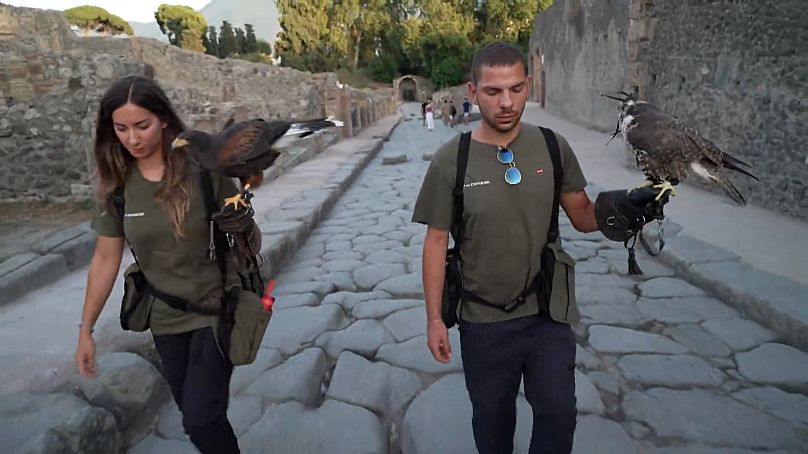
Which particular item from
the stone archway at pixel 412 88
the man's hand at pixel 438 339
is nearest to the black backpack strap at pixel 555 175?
the man's hand at pixel 438 339

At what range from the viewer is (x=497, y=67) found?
1.52 meters

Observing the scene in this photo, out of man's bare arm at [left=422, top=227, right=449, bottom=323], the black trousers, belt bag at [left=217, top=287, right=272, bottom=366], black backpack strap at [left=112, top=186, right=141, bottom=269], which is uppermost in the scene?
black backpack strap at [left=112, top=186, right=141, bottom=269]

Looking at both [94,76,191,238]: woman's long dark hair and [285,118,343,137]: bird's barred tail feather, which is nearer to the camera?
[94,76,191,238]: woman's long dark hair

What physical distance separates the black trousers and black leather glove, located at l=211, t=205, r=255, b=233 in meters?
0.38

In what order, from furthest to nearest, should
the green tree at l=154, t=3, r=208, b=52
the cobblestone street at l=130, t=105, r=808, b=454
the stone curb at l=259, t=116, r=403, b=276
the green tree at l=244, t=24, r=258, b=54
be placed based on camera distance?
the green tree at l=244, t=24, r=258, b=54, the green tree at l=154, t=3, r=208, b=52, the stone curb at l=259, t=116, r=403, b=276, the cobblestone street at l=130, t=105, r=808, b=454

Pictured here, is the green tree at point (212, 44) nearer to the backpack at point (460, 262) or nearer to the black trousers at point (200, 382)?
the black trousers at point (200, 382)

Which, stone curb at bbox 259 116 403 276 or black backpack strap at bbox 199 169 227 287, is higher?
black backpack strap at bbox 199 169 227 287

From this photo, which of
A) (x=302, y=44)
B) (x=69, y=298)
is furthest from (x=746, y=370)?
(x=302, y=44)

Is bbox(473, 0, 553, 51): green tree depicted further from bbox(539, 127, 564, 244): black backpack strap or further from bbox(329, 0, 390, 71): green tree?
bbox(539, 127, 564, 244): black backpack strap

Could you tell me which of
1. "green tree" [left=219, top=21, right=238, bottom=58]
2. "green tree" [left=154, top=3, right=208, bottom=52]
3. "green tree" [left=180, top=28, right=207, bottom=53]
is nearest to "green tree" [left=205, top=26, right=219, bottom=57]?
"green tree" [left=219, top=21, right=238, bottom=58]

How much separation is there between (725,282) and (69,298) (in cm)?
450

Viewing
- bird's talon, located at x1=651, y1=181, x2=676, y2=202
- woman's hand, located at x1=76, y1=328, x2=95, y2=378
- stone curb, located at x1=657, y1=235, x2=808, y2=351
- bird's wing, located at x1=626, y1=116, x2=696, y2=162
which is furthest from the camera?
stone curb, located at x1=657, y1=235, x2=808, y2=351

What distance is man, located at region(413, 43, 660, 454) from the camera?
1.59 m

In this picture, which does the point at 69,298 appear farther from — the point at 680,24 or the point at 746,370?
the point at 680,24
